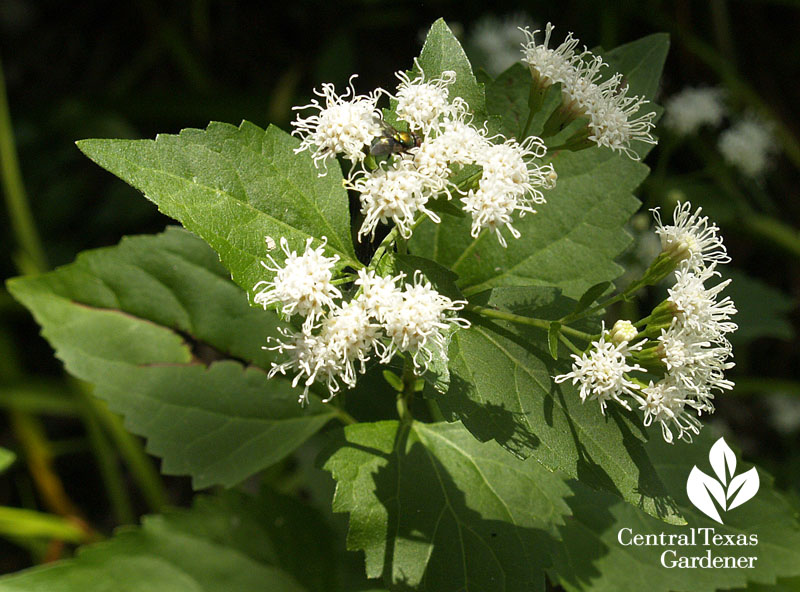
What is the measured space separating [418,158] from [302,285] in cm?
34

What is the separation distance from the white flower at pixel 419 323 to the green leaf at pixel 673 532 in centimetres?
76

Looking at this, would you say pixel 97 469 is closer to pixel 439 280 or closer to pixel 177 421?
pixel 177 421

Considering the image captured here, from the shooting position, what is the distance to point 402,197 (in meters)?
1.28

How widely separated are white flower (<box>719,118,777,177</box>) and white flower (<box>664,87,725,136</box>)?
11 cm

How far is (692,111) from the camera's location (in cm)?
309

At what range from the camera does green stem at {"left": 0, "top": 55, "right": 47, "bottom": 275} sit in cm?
282

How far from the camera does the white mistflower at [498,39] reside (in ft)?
9.36

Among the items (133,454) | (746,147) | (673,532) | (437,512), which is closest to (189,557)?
(133,454)

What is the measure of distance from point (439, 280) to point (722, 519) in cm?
114

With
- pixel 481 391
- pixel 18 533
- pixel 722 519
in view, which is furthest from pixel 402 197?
pixel 18 533

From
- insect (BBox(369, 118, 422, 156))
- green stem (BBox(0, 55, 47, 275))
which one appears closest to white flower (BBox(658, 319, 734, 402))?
insect (BBox(369, 118, 422, 156))

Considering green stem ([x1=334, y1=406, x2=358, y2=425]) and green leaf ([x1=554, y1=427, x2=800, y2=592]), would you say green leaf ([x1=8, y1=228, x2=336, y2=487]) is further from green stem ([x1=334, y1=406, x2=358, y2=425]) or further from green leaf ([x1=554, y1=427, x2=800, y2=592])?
green leaf ([x1=554, y1=427, x2=800, y2=592])

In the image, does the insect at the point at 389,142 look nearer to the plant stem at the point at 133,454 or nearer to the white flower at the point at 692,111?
the plant stem at the point at 133,454

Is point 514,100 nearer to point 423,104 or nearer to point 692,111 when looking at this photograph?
point 423,104
